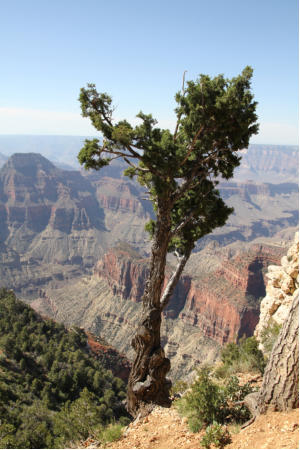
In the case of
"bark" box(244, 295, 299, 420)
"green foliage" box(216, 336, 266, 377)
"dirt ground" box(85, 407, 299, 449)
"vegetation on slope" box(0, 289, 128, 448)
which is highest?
"bark" box(244, 295, 299, 420)

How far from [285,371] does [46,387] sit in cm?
2716

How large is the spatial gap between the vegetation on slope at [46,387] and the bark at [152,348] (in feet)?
8.40

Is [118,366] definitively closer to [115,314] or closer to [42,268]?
[115,314]

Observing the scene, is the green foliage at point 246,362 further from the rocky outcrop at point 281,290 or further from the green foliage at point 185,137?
the green foliage at point 185,137

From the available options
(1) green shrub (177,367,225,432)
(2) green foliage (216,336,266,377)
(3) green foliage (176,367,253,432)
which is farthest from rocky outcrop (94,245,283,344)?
(1) green shrub (177,367,225,432)

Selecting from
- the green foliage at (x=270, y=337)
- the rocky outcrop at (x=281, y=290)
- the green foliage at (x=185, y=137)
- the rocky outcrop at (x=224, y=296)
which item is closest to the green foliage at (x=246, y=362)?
the green foliage at (x=270, y=337)

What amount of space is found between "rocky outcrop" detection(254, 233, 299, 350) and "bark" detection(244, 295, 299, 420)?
11.4 m

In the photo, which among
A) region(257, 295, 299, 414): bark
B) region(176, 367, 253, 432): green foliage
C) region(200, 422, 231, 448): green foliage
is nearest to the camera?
region(257, 295, 299, 414): bark

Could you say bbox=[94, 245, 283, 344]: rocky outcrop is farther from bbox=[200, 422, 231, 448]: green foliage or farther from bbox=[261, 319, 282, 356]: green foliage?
bbox=[200, 422, 231, 448]: green foliage

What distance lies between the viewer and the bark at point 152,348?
10883 millimetres

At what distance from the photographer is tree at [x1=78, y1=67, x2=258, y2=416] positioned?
937 centimetres

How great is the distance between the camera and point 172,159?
Answer: 9773mm

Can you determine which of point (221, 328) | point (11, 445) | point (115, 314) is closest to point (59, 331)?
point (11, 445)

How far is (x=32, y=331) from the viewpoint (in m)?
39.1
